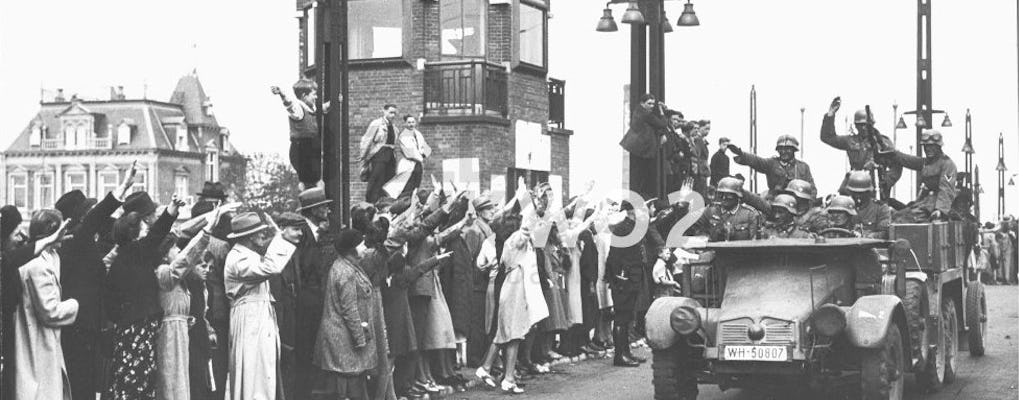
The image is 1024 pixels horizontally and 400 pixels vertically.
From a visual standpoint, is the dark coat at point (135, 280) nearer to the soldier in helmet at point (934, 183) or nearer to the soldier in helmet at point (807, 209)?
the soldier in helmet at point (807, 209)

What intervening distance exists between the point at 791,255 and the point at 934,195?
5.04 meters

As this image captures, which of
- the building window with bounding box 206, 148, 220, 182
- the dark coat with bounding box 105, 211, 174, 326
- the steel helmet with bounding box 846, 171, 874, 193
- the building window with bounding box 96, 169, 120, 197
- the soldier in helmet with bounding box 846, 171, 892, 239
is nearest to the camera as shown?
the dark coat with bounding box 105, 211, 174, 326

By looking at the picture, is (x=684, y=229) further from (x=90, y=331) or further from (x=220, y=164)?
(x=220, y=164)

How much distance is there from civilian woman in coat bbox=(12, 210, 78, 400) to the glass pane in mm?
27844

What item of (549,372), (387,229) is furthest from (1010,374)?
(387,229)

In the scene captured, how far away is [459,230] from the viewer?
15133 mm

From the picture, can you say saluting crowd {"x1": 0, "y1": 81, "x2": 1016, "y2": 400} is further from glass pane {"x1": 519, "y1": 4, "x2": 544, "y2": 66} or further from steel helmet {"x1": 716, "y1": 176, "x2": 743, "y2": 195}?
glass pane {"x1": 519, "y1": 4, "x2": 544, "y2": 66}

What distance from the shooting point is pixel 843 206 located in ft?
47.4

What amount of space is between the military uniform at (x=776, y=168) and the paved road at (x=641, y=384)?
2.65 meters

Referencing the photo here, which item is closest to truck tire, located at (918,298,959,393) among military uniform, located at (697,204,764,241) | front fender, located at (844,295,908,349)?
front fender, located at (844,295,908,349)

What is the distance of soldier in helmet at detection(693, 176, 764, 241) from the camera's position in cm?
1522

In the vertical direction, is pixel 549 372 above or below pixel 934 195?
below

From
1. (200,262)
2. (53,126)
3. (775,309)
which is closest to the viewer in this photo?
(200,262)

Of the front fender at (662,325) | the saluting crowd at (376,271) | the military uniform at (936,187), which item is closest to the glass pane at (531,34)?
the saluting crowd at (376,271)
